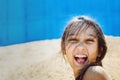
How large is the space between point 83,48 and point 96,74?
0.15m

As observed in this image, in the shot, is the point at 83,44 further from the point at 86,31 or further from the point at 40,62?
the point at 40,62

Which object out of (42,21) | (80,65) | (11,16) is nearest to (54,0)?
(42,21)

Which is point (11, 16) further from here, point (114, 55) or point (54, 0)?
point (114, 55)

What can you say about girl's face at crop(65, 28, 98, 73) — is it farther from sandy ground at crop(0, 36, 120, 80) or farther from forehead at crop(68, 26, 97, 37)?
sandy ground at crop(0, 36, 120, 80)

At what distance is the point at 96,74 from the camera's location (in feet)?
3.61

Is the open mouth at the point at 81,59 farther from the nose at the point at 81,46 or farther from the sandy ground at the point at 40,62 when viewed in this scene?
the sandy ground at the point at 40,62

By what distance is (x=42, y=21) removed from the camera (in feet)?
16.5

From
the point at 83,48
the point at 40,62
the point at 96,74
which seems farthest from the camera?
the point at 40,62

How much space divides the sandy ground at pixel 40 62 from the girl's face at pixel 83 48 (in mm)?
3528

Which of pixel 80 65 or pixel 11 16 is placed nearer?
pixel 80 65

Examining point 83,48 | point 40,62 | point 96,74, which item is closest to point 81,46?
point 83,48

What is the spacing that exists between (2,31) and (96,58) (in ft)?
13.0

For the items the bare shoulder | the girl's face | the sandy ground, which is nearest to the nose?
the girl's face

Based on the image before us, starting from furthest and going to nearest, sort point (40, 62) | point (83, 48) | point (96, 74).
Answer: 1. point (40, 62)
2. point (83, 48)
3. point (96, 74)
